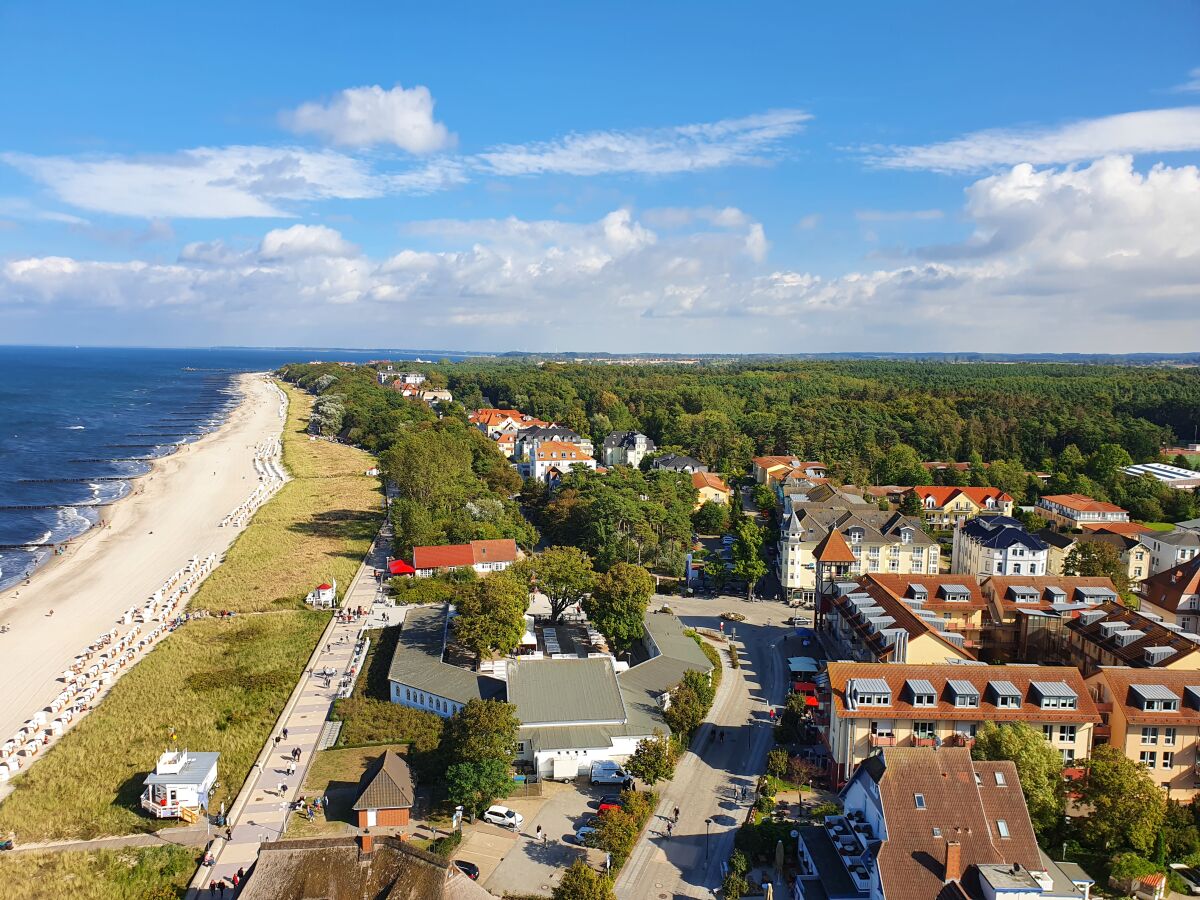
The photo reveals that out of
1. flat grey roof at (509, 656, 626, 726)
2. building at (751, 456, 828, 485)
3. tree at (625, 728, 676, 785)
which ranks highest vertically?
building at (751, 456, 828, 485)

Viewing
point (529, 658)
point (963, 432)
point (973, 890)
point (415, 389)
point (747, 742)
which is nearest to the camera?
point (973, 890)

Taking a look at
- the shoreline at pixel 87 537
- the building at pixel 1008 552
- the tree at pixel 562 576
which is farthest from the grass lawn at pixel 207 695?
the building at pixel 1008 552

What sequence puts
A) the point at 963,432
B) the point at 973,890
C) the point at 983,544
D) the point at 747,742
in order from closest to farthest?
the point at 973,890 → the point at 747,742 → the point at 983,544 → the point at 963,432

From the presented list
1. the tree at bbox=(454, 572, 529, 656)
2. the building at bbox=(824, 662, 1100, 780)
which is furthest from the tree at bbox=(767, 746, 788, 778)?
the tree at bbox=(454, 572, 529, 656)

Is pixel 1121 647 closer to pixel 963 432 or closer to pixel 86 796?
pixel 86 796

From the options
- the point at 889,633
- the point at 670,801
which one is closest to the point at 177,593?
the point at 670,801

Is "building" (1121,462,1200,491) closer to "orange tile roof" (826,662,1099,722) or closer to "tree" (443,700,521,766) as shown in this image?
"orange tile roof" (826,662,1099,722)
